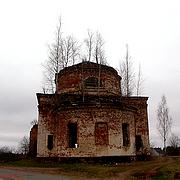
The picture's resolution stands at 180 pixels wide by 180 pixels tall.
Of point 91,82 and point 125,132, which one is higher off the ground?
point 91,82

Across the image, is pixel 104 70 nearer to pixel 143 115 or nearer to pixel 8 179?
pixel 143 115

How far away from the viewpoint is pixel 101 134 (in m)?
23.6

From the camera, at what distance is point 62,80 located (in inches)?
1142

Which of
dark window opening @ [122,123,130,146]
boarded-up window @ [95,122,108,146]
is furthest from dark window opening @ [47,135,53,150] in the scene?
dark window opening @ [122,123,130,146]

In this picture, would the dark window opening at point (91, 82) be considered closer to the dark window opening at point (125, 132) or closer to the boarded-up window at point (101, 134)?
the dark window opening at point (125, 132)

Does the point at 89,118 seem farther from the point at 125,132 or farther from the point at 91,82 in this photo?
the point at 91,82

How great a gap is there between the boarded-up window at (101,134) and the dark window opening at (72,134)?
179 cm

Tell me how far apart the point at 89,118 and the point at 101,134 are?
4.83ft

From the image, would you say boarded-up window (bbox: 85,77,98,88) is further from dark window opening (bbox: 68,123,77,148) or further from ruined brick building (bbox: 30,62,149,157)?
dark window opening (bbox: 68,123,77,148)

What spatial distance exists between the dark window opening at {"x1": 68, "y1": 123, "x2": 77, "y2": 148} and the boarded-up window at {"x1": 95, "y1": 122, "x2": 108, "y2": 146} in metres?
1.79

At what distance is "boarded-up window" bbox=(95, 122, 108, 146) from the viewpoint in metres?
23.5

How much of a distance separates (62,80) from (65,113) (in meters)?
5.01

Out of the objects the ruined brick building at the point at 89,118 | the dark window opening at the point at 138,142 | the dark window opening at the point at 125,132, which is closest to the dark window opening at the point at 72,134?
the ruined brick building at the point at 89,118

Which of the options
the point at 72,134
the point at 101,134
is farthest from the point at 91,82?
the point at 101,134
